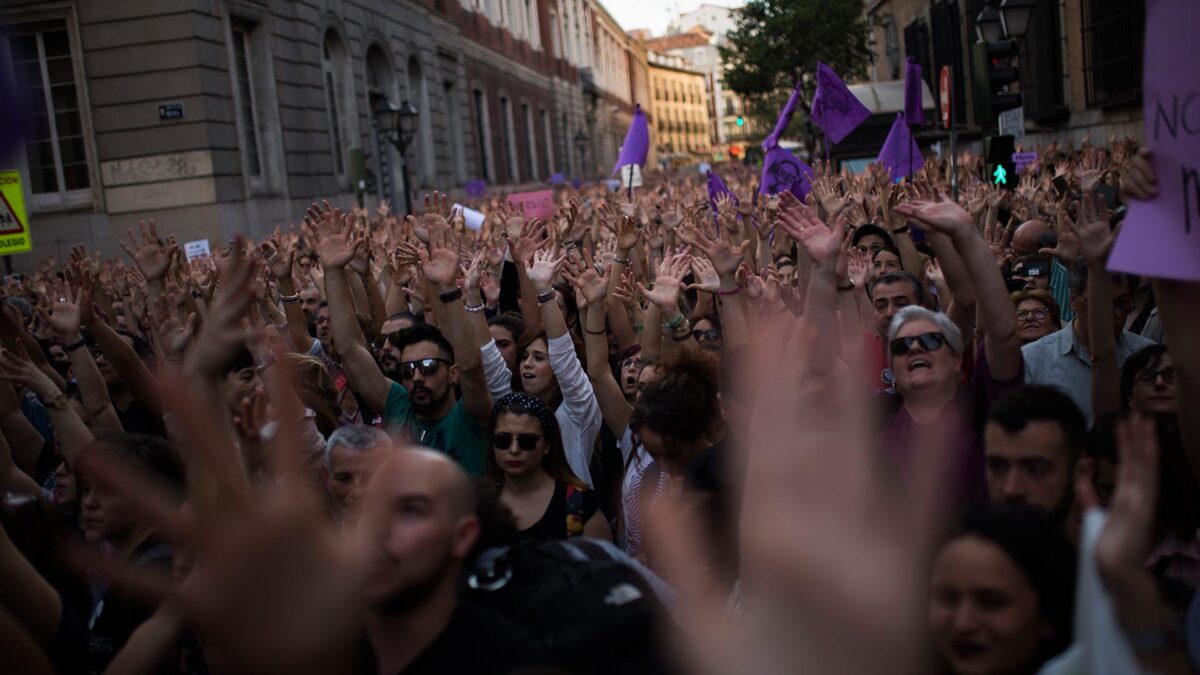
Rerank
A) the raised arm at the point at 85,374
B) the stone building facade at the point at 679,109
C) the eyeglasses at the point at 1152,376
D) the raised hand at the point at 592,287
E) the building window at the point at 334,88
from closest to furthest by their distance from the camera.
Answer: the eyeglasses at the point at 1152,376, the raised arm at the point at 85,374, the raised hand at the point at 592,287, the building window at the point at 334,88, the stone building facade at the point at 679,109

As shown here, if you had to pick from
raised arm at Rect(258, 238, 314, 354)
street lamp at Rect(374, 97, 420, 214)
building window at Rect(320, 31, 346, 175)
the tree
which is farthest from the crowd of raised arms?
the tree

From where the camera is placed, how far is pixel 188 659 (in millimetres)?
2898

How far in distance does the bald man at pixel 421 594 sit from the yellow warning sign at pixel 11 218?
10180 mm

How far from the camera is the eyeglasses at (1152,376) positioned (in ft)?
12.7

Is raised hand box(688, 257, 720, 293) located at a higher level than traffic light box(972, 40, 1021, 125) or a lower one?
lower

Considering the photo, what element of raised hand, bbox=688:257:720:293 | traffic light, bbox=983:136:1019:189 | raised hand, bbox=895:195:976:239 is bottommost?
raised hand, bbox=688:257:720:293

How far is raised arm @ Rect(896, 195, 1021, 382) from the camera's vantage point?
3928mm

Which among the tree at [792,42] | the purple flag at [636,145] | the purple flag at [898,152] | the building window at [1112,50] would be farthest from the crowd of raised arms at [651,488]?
the tree at [792,42]

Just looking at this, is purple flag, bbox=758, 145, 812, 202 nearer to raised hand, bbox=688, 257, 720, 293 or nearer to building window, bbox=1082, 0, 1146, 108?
raised hand, bbox=688, 257, 720, 293

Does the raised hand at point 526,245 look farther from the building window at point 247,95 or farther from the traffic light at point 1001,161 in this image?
the building window at point 247,95

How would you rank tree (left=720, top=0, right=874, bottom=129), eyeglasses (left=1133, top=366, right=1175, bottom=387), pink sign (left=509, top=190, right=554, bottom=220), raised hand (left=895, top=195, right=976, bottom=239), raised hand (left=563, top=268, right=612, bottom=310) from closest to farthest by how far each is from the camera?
eyeglasses (left=1133, top=366, right=1175, bottom=387), raised hand (left=895, top=195, right=976, bottom=239), raised hand (left=563, top=268, right=612, bottom=310), pink sign (left=509, top=190, right=554, bottom=220), tree (left=720, top=0, right=874, bottom=129)

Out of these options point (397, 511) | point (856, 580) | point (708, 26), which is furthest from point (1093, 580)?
point (708, 26)

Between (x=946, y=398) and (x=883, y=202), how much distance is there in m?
4.99

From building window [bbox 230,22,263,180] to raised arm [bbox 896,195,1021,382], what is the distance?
1853 cm
